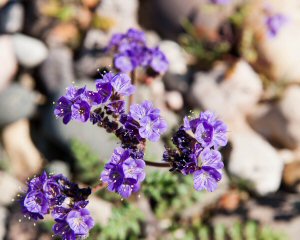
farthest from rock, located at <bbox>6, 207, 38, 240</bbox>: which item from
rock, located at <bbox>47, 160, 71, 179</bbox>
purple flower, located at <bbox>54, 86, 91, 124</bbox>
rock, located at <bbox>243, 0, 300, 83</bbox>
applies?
rock, located at <bbox>243, 0, 300, 83</bbox>

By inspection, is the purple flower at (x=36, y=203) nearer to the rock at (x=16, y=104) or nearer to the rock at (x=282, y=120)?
the rock at (x=16, y=104)

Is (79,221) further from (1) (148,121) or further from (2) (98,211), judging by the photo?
(2) (98,211)

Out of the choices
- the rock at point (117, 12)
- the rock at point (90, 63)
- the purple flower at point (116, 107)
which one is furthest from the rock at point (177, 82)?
the purple flower at point (116, 107)

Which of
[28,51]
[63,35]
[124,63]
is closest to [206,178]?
[124,63]

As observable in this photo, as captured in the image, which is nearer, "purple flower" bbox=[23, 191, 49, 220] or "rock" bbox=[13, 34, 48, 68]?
"purple flower" bbox=[23, 191, 49, 220]

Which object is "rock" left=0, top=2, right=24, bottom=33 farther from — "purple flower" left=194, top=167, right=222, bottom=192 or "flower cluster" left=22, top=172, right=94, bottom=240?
"purple flower" left=194, top=167, right=222, bottom=192

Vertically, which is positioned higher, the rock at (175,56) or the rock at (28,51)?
the rock at (175,56)

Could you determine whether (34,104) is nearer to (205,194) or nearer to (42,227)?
(42,227)
